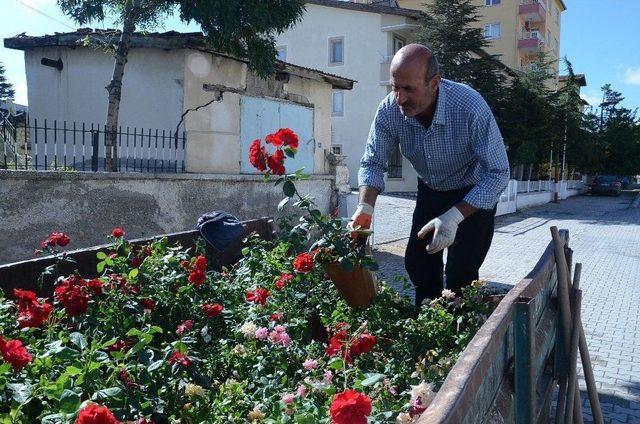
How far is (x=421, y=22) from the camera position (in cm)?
2272

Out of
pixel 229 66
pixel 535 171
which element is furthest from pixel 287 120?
pixel 535 171

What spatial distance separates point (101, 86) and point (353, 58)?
1625 cm

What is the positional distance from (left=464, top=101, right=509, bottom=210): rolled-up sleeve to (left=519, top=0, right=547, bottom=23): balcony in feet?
116

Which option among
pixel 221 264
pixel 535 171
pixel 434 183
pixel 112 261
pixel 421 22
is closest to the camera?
pixel 112 261

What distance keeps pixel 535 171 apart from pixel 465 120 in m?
31.3

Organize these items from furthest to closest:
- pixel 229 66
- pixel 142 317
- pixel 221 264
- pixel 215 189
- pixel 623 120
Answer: pixel 623 120 → pixel 229 66 → pixel 215 189 → pixel 221 264 → pixel 142 317

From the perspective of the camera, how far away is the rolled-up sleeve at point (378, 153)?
3.34 metres

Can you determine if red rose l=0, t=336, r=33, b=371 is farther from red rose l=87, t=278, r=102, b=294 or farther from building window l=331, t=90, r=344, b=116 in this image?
building window l=331, t=90, r=344, b=116

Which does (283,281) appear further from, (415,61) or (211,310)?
(415,61)

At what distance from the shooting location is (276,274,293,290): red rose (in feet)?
9.78

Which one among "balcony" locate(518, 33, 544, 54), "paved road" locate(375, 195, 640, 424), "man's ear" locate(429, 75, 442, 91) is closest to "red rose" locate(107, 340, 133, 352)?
"man's ear" locate(429, 75, 442, 91)

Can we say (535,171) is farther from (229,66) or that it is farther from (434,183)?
(434,183)

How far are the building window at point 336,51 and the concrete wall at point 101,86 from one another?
54.1 ft

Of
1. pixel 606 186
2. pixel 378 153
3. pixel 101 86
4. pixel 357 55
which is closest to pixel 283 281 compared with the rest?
pixel 378 153
